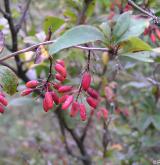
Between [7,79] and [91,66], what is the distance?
0.26 m

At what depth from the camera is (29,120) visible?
4.93 metres

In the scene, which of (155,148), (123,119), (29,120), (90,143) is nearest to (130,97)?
(123,119)

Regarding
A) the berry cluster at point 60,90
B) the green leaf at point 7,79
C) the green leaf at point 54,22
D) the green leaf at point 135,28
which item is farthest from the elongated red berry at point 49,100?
the green leaf at point 54,22

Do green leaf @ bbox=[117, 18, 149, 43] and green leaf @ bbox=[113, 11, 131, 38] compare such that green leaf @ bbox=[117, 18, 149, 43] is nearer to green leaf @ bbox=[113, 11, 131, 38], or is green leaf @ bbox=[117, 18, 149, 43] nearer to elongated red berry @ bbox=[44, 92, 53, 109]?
green leaf @ bbox=[113, 11, 131, 38]

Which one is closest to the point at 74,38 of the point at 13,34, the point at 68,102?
the point at 68,102

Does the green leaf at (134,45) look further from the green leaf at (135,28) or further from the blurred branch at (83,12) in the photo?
the blurred branch at (83,12)

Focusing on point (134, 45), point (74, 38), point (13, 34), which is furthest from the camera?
point (13, 34)

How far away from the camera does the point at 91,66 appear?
1.15m

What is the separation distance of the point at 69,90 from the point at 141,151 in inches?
41.9

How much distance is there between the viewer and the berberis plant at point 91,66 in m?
1.00

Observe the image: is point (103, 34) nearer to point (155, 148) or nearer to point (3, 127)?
point (155, 148)

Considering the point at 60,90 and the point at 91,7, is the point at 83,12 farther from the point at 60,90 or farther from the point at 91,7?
the point at 60,90

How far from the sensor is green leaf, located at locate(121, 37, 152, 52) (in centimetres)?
98

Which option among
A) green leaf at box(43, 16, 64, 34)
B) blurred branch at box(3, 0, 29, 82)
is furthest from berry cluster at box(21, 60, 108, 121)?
blurred branch at box(3, 0, 29, 82)
